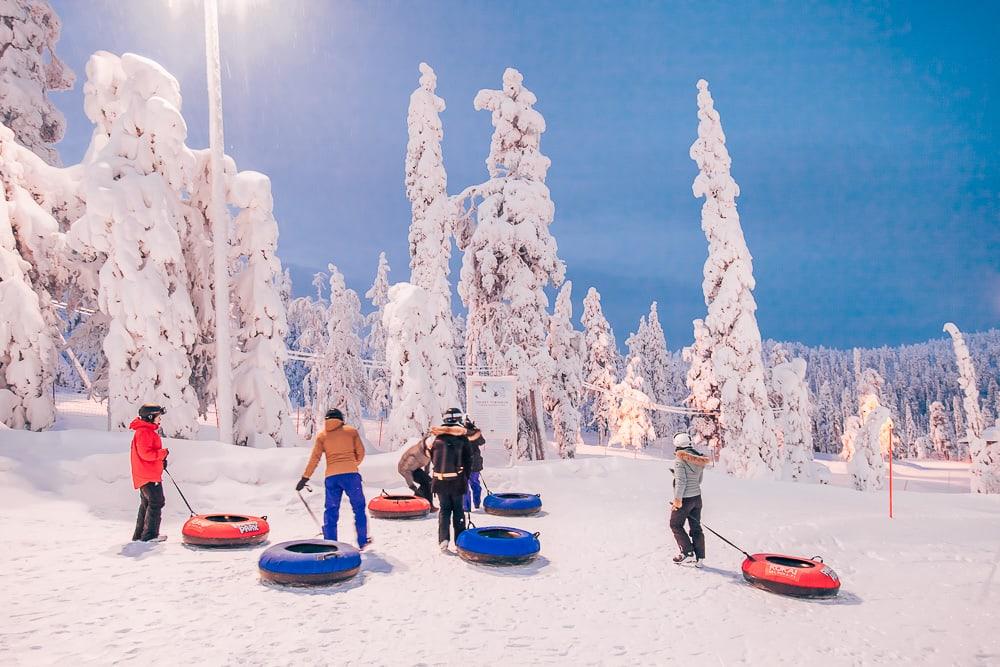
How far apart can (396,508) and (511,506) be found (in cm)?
231

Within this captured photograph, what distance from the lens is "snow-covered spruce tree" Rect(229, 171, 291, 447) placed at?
55.6 ft

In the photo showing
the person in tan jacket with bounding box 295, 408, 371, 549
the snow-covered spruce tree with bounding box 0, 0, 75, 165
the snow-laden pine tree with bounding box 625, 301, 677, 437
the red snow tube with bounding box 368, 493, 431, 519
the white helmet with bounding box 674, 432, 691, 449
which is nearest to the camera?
the white helmet with bounding box 674, 432, 691, 449

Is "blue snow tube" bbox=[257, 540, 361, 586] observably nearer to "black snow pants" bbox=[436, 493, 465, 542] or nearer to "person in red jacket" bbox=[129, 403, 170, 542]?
"black snow pants" bbox=[436, 493, 465, 542]

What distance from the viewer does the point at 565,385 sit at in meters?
35.8

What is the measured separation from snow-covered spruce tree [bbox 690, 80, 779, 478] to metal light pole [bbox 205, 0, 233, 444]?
16.8 m

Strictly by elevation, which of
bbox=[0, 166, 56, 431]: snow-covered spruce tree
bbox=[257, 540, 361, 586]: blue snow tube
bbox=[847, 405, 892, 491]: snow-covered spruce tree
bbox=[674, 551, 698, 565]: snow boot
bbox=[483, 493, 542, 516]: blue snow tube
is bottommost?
bbox=[847, 405, 892, 491]: snow-covered spruce tree

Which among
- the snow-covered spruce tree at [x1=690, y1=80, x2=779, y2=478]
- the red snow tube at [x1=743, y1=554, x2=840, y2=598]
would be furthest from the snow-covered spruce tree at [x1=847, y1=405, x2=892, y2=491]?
the red snow tube at [x1=743, y1=554, x2=840, y2=598]

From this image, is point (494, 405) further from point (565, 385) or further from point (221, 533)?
point (565, 385)

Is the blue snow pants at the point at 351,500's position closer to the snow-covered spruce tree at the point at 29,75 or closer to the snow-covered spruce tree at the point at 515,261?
the snow-covered spruce tree at the point at 515,261

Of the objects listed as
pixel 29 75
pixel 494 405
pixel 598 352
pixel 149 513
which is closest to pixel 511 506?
pixel 494 405

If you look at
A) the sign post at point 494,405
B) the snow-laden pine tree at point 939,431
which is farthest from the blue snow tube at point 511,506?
the snow-laden pine tree at point 939,431

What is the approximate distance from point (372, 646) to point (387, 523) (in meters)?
6.36

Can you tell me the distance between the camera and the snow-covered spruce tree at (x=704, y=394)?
35531mm

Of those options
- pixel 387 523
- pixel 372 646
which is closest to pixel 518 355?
pixel 387 523
